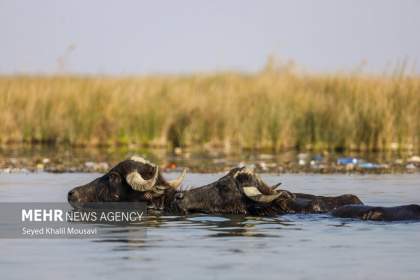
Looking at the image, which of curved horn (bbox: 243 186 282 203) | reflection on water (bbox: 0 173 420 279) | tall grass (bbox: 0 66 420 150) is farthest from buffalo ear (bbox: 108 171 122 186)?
tall grass (bbox: 0 66 420 150)

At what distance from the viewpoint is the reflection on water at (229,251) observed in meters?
9.30

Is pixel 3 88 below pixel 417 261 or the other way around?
the other way around

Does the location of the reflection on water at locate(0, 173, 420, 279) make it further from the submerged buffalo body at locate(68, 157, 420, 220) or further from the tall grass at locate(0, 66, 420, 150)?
the tall grass at locate(0, 66, 420, 150)

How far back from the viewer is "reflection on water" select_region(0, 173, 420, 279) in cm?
930

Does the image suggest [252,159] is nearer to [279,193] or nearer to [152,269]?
[279,193]

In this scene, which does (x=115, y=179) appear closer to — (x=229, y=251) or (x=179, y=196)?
(x=179, y=196)

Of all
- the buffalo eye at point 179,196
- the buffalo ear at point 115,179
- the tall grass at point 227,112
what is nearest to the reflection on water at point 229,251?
the buffalo eye at point 179,196

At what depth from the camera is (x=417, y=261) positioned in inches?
389

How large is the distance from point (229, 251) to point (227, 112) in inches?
730

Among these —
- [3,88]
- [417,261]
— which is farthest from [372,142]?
[417,261]

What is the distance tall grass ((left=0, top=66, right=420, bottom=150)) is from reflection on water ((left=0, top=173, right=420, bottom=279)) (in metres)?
14.2

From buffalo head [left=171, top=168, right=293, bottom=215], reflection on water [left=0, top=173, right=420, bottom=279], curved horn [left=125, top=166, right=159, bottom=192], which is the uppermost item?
curved horn [left=125, top=166, right=159, bottom=192]

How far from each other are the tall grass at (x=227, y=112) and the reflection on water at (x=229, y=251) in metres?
14.2

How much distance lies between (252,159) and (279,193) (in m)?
10.5
